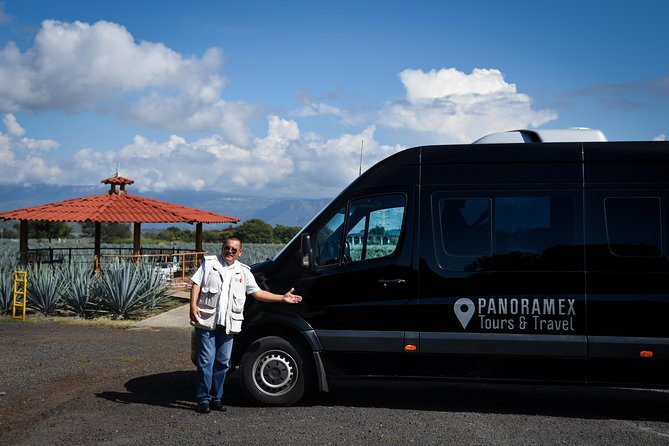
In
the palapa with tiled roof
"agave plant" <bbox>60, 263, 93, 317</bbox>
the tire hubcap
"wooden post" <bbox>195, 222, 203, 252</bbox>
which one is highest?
the palapa with tiled roof

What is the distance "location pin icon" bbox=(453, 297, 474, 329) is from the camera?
697 cm

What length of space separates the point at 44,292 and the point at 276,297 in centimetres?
1054

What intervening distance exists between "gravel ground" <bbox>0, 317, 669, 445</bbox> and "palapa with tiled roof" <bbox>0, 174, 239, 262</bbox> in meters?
10.7

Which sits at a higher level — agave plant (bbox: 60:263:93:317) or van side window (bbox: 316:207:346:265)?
van side window (bbox: 316:207:346:265)

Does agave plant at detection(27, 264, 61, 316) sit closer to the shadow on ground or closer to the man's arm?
the shadow on ground

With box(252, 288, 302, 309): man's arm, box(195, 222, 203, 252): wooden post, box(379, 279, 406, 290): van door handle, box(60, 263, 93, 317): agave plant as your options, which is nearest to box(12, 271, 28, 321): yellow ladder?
box(60, 263, 93, 317): agave plant

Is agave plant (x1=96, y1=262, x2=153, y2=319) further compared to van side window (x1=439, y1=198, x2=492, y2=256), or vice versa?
agave plant (x1=96, y1=262, x2=153, y2=319)

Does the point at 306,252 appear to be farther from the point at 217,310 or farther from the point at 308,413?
the point at 308,413

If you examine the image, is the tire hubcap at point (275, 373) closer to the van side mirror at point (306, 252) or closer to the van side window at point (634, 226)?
the van side mirror at point (306, 252)

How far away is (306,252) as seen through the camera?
23.6ft

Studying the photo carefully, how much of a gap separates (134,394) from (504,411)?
12.5ft

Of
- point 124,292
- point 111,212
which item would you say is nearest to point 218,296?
point 124,292

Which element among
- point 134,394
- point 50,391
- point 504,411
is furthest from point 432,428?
point 50,391

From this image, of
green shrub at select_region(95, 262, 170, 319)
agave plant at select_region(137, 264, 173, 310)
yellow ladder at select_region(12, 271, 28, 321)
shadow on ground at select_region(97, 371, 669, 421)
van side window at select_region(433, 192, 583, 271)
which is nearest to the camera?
van side window at select_region(433, 192, 583, 271)
